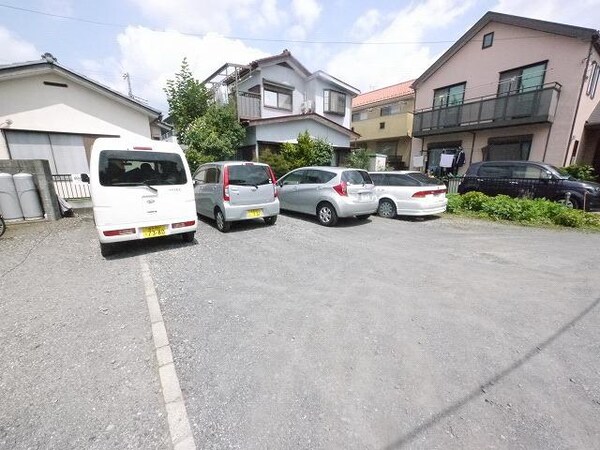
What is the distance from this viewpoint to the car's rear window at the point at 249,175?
6.12 m

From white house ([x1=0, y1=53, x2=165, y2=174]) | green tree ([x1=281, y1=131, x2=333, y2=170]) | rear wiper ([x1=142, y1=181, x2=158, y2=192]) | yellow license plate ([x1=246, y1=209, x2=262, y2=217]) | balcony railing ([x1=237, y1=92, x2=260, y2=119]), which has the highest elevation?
balcony railing ([x1=237, y1=92, x2=260, y2=119])

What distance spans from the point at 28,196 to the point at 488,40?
20.9 m

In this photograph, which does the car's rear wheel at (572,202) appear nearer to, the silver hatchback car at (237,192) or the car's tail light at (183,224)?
the silver hatchback car at (237,192)

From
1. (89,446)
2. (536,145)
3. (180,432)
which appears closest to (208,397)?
(180,432)

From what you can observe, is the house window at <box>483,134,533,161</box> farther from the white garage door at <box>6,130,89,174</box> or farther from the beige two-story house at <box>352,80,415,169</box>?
the white garage door at <box>6,130,89,174</box>

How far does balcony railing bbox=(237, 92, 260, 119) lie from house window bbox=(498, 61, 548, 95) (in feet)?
42.0

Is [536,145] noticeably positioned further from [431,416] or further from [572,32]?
[431,416]

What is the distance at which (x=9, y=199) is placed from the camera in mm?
6957

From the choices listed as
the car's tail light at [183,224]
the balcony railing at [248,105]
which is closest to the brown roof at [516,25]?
the balcony railing at [248,105]

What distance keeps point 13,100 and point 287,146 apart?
982 centimetres

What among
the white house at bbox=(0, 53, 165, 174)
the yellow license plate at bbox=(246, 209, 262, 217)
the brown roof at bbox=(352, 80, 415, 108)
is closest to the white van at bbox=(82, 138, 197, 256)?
the yellow license plate at bbox=(246, 209, 262, 217)

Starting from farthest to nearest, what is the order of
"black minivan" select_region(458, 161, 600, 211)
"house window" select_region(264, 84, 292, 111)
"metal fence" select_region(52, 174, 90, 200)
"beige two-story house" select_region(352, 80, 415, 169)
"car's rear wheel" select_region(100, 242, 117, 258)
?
1. "beige two-story house" select_region(352, 80, 415, 169)
2. "house window" select_region(264, 84, 292, 111)
3. "metal fence" select_region(52, 174, 90, 200)
4. "black minivan" select_region(458, 161, 600, 211)
5. "car's rear wheel" select_region(100, 242, 117, 258)

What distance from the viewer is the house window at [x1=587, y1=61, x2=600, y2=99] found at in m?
12.1

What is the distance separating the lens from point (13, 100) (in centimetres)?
893
